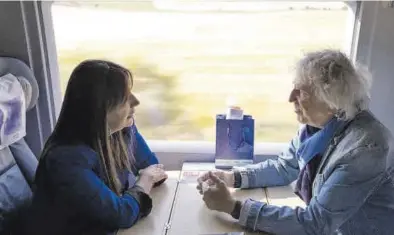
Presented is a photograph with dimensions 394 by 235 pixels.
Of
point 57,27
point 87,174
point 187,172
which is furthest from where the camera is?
point 57,27

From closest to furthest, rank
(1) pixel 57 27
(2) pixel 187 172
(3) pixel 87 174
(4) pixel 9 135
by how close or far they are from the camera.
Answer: (3) pixel 87 174 < (4) pixel 9 135 < (2) pixel 187 172 < (1) pixel 57 27

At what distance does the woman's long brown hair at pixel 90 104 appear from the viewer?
4.31ft

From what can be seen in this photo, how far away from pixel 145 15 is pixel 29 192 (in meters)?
0.86

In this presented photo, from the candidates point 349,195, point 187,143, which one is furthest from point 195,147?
point 349,195

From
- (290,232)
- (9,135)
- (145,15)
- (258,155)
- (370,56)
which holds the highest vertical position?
(145,15)

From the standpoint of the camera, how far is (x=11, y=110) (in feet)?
5.17

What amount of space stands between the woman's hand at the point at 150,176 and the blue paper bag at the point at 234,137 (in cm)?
28

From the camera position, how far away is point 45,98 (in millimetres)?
1921

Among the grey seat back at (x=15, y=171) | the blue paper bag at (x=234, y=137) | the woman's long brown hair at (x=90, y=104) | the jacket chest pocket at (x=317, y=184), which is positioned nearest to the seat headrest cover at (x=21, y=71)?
the grey seat back at (x=15, y=171)

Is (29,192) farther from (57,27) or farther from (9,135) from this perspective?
(57,27)

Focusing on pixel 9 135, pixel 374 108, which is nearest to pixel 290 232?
pixel 374 108

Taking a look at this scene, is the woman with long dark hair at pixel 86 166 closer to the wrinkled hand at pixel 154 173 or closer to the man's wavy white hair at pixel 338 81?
the wrinkled hand at pixel 154 173

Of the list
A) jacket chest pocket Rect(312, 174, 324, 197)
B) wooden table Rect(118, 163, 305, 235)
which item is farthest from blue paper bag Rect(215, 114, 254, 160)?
jacket chest pocket Rect(312, 174, 324, 197)

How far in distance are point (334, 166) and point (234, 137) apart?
57 centimetres
